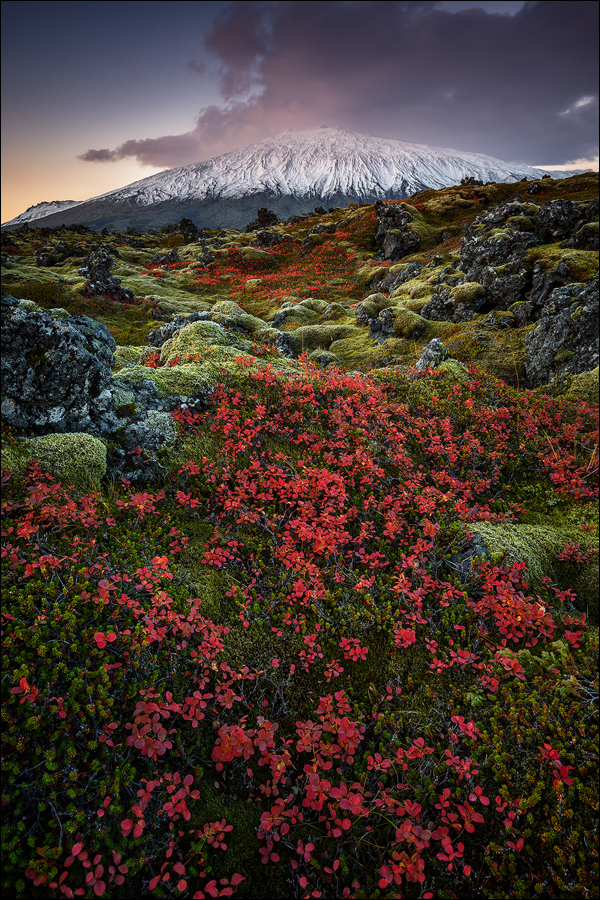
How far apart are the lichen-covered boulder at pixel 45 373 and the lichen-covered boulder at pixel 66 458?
1.92 ft

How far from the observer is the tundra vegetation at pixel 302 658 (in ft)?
11.5

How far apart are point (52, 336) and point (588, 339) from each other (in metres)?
17.2

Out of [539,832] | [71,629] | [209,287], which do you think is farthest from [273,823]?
[209,287]

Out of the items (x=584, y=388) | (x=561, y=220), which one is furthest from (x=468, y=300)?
(x=561, y=220)

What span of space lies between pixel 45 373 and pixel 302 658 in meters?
7.45

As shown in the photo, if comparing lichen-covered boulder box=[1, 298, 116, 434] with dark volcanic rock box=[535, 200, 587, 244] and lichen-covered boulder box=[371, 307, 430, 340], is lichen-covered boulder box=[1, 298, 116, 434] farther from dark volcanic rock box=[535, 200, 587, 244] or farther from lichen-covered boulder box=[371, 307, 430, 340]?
dark volcanic rock box=[535, 200, 587, 244]

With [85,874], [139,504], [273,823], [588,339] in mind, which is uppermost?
[588,339]

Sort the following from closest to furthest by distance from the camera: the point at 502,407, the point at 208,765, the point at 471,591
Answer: the point at 208,765 → the point at 471,591 → the point at 502,407

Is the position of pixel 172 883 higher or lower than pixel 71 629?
lower

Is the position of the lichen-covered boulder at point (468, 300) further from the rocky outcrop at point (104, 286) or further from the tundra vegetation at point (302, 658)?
the rocky outcrop at point (104, 286)

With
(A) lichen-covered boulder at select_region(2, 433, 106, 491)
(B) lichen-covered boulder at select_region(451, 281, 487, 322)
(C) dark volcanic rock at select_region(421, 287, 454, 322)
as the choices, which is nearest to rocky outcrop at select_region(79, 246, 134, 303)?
(C) dark volcanic rock at select_region(421, 287, 454, 322)

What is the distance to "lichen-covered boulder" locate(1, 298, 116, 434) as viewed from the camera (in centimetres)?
733

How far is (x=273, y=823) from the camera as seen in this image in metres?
3.73

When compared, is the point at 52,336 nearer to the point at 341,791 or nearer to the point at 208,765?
the point at 208,765
